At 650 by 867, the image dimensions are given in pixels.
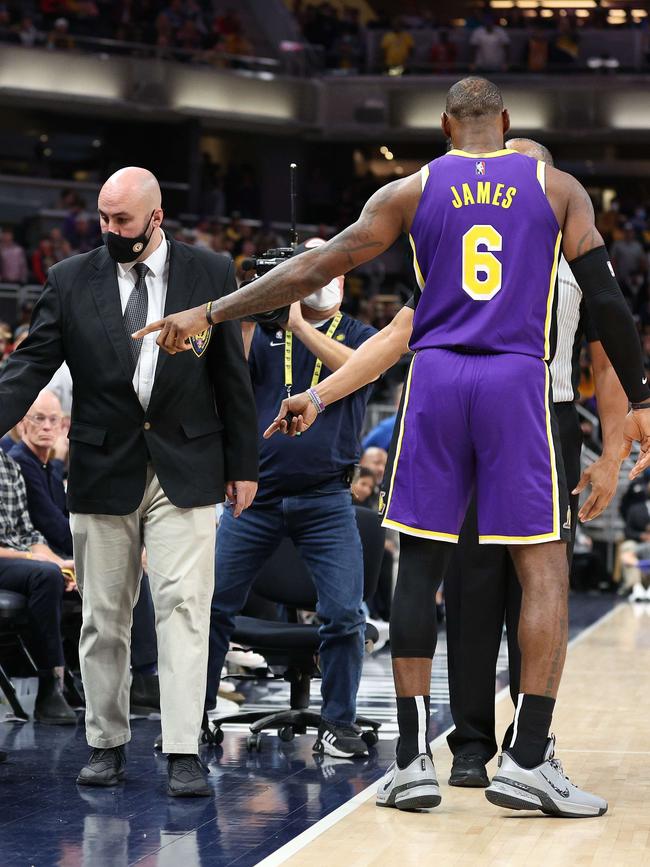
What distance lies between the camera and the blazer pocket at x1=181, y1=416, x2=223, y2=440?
4.93 meters

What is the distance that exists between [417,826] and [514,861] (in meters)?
0.46

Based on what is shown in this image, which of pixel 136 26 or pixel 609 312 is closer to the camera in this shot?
pixel 609 312

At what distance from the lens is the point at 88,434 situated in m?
4.93

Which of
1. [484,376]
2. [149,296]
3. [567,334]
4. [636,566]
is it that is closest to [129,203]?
[149,296]

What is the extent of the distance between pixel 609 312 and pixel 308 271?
0.89 metres

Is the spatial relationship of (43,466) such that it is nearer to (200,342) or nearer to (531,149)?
(200,342)

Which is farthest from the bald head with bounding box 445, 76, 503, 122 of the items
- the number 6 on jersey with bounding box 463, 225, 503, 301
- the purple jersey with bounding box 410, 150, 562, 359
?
the number 6 on jersey with bounding box 463, 225, 503, 301

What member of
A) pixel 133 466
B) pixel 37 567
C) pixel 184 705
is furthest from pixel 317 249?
pixel 37 567

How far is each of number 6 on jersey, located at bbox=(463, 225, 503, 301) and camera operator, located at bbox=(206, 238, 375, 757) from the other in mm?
1438

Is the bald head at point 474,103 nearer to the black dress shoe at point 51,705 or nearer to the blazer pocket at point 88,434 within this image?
the blazer pocket at point 88,434

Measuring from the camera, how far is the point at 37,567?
6574 mm

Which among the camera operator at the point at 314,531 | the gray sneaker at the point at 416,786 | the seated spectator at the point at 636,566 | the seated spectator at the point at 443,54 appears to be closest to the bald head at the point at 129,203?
the camera operator at the point at 314,531

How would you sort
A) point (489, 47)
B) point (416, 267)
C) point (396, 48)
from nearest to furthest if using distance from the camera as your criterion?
point (416, 267) → point (489, 47) → point (396, 48)

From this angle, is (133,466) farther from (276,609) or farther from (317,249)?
(276,609)
